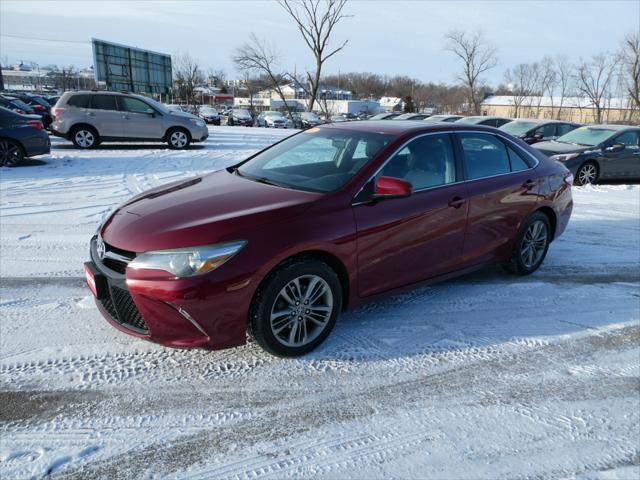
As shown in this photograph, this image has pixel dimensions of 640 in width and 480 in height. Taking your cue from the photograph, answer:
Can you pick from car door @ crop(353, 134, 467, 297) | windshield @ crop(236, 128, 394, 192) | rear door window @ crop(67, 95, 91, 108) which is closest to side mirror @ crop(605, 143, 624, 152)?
car door @ crop(353, 134, 467, 297)

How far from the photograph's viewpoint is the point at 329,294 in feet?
11.8

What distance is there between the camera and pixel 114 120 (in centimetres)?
1462

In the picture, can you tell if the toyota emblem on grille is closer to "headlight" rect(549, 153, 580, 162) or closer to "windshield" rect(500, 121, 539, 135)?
"headlight" rect(549, 153, 580, 162)

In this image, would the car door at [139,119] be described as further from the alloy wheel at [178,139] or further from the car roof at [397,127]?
the car roof at [397,127]

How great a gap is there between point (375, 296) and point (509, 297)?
5.32ft

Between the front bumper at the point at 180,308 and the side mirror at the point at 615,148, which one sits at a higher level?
the side mirror at the point at 615,148

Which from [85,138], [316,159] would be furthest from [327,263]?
[85,138]

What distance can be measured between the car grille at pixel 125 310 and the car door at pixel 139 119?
12.7 m

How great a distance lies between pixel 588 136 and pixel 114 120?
1310cm

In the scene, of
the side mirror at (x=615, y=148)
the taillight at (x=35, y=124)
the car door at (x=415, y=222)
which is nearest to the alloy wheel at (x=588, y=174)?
the side mirror at (x=615, y=148)

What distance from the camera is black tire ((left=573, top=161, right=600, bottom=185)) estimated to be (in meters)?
12.2

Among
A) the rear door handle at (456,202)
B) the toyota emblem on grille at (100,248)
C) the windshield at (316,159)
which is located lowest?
the toyota emblem on grille at (100,248)

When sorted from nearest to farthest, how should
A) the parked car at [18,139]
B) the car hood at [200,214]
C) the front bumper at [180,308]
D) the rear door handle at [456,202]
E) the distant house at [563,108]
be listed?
the front bumper at [180,308] → the car hood at [200,214] → the rear door handle at [456,202] → the parked car at [18,139] → the distant house at [563,108]

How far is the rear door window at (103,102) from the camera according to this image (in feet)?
47.6
